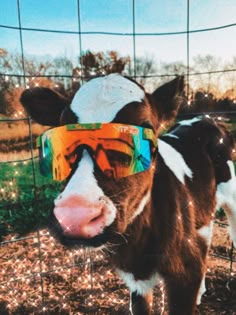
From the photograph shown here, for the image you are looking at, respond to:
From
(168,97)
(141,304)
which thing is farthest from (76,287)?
(168,97)

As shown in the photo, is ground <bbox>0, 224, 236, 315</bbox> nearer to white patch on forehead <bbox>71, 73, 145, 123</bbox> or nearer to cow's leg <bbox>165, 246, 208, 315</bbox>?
cow's leg <bbox>165, 246, 208, 315</bbox>

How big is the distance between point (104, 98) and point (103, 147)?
0.81ft

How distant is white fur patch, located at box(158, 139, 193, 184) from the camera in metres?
1.83

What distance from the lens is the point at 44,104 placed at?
5.24 ft

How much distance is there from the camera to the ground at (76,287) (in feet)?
7.62

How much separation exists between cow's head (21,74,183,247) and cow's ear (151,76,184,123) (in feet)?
0.23

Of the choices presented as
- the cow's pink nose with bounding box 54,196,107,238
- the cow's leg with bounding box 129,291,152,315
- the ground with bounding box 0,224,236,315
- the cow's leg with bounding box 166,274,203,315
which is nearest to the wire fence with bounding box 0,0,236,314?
the ground with bounding box 0,224,236,315

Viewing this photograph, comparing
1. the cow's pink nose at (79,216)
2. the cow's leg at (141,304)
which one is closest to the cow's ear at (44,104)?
the cow's pink nose at (79,216)

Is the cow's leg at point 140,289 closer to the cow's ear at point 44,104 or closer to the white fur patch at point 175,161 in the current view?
the white fur patch at point 175,161

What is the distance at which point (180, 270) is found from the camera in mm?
1626

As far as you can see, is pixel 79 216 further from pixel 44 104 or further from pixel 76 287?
pixel 76 287

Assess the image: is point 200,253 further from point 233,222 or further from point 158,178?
point 233,222

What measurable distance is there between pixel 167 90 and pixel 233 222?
1.48m

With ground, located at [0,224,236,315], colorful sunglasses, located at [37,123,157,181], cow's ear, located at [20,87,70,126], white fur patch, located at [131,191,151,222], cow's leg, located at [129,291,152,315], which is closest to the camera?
colorful sunglasses, located at [37,123,157,181]
